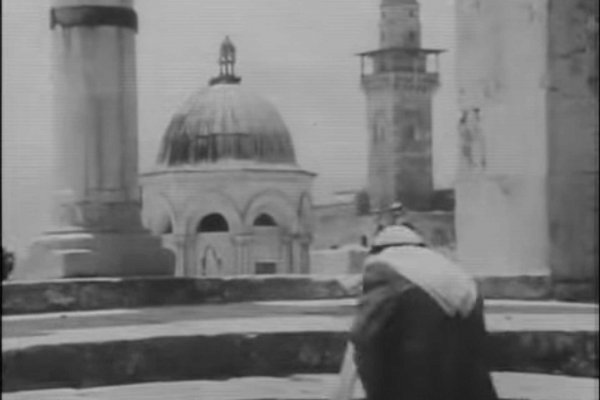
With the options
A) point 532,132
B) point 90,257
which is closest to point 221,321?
point 90,257

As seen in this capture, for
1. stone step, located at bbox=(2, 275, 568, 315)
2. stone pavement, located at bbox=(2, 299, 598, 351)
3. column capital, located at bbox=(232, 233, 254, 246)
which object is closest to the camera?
stone pavement, located at bbox=(2, 299, 598, 351)

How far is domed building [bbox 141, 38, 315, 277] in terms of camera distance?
27.2 metres

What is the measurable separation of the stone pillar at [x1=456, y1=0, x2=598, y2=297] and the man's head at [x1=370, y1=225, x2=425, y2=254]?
Result: 381cm

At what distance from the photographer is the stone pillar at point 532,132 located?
21.6 feet

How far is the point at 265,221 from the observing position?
28594mm

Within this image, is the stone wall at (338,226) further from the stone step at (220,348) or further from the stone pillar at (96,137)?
the stone step at (220,348)

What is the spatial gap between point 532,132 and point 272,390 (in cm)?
255

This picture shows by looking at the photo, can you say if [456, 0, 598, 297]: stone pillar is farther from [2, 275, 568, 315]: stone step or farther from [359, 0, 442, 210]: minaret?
[359, 0, 442, 210]: minaret

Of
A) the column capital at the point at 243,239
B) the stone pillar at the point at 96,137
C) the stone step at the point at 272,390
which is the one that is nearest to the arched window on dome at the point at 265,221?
the column capital at the point at 243,239

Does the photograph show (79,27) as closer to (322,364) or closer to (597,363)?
(322,364)

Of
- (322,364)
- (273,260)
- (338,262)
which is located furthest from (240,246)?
(322,364)

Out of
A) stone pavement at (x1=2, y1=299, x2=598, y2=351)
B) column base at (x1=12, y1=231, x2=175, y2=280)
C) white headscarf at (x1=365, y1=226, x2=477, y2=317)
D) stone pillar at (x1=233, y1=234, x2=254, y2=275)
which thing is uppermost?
white headscarf at (x1=365, y1=226, x2=477, y2=317)

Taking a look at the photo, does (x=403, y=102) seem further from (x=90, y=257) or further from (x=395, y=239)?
(x=395, y=239)

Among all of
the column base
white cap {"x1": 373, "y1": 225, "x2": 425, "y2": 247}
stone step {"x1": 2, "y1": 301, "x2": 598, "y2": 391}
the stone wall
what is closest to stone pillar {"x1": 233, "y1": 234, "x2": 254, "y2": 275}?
the stone wall
